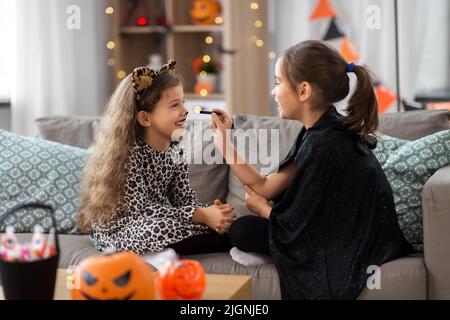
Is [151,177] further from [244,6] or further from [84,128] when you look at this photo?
[244,6]

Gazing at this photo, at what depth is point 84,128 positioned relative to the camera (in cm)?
283

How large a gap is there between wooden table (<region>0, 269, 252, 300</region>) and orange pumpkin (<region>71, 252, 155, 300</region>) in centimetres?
16

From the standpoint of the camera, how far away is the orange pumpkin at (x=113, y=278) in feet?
4.95

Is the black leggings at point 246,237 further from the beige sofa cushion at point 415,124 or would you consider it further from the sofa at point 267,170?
the beige sofa cushion at point 415,124

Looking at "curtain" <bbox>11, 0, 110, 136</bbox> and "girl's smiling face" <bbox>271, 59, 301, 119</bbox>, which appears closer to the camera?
"girl's smiling face" <bbox>271, 59, 301, 119</bbox>

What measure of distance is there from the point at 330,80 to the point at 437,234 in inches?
20.2

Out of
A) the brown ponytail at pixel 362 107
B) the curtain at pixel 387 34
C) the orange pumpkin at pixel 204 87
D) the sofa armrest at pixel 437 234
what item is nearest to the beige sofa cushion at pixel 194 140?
the brown ponytail at pixel 362 107

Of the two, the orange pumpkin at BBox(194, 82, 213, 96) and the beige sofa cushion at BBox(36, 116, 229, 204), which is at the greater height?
the orange pumpkin at BBox(194, 82, 213, 96)

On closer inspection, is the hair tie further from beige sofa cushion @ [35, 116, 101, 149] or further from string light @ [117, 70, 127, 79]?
string light @ [117, 70, 127, 79]

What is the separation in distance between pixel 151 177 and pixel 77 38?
1840 mm

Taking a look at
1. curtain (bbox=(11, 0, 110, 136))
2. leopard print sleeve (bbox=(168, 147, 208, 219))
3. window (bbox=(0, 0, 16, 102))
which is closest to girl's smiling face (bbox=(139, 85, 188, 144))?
leopard print sleeve (bbox=(168, 147, 208, 219))

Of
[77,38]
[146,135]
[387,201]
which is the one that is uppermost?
[77,38]

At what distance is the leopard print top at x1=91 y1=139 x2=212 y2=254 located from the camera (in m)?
2.20
